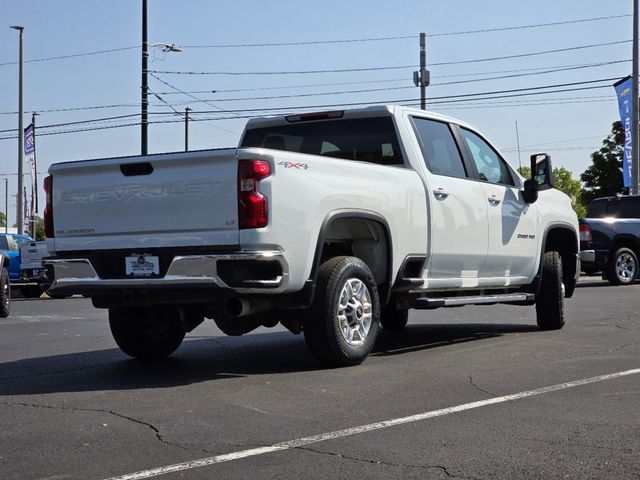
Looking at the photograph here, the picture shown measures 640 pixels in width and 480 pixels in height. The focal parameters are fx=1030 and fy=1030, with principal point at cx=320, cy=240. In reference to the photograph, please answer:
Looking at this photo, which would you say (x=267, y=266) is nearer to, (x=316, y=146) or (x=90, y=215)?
(x=90, y=215)

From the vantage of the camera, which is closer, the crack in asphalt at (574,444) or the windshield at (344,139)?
the crack in asphalt at (574,444)

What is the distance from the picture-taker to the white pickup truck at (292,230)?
7.12 meters

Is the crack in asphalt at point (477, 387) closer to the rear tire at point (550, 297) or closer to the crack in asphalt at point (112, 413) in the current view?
the crack in asphalt at point (112, 413)

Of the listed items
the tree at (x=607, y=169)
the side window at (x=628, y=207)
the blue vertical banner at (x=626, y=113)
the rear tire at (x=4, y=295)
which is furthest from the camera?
the tree at (x=607, y=169)

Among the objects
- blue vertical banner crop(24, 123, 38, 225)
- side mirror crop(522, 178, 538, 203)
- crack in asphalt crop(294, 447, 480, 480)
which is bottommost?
crack in asphalt crop(294, 447, 480, 480)

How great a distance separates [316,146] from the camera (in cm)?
927

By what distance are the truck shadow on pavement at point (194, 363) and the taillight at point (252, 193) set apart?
1246 mm

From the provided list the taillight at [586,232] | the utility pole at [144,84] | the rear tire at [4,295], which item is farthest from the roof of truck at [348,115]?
the utility pole at [144,84]

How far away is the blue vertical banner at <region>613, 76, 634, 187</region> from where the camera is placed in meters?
32.3

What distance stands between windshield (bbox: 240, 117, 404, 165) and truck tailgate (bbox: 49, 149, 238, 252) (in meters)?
2.21

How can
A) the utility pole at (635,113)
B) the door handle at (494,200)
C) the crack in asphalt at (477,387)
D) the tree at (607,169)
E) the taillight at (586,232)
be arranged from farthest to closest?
1. the tree at (607,169)
2. the utility pole at (635,113)
3. the taillight at (586,232)
4. the door handle at (494,200)
5. the crack in asphalt at (477,387)

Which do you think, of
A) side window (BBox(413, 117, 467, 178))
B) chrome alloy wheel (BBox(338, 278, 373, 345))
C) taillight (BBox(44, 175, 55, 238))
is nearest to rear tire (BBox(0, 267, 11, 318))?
taillight (BBox(44, 175, 55, 238))

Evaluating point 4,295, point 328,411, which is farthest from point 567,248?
point 4,295

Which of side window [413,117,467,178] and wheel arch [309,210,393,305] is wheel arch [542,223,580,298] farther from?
wheel arch [309,210,393,305]
